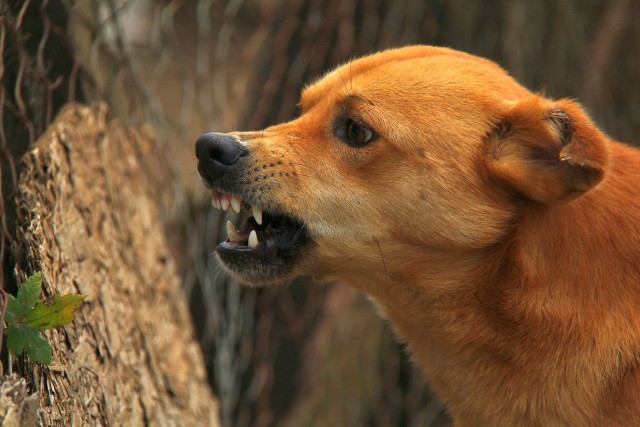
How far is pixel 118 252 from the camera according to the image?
3.92m

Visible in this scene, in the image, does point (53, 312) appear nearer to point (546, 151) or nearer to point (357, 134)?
point (357, 134)

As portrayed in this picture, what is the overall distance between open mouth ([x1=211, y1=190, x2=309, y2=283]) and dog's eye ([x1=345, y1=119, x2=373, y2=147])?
0.39m

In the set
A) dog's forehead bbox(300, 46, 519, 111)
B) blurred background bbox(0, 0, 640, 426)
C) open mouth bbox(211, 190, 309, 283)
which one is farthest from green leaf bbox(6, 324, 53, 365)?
blurred background bbox(0, 0, 640, 426)

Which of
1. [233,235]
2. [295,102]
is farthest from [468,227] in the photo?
[295,102]

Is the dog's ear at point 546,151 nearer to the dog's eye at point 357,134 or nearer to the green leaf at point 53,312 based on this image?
the dog's eye at point 357,134

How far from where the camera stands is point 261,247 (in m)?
3.43

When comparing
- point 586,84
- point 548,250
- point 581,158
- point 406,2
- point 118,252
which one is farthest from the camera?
point 586,84

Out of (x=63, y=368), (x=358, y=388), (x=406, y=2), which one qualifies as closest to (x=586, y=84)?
(x=406, y=2)

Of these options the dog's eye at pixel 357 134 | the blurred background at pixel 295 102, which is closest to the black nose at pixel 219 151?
the dog's eye at pixel 357 134

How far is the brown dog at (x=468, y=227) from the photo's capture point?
3.07 meters

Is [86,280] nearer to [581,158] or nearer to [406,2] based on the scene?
[581,158]

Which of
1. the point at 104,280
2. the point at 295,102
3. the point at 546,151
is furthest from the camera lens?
the point at 295,102

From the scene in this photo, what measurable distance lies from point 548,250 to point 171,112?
6.20 m

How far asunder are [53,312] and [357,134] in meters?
1.30
